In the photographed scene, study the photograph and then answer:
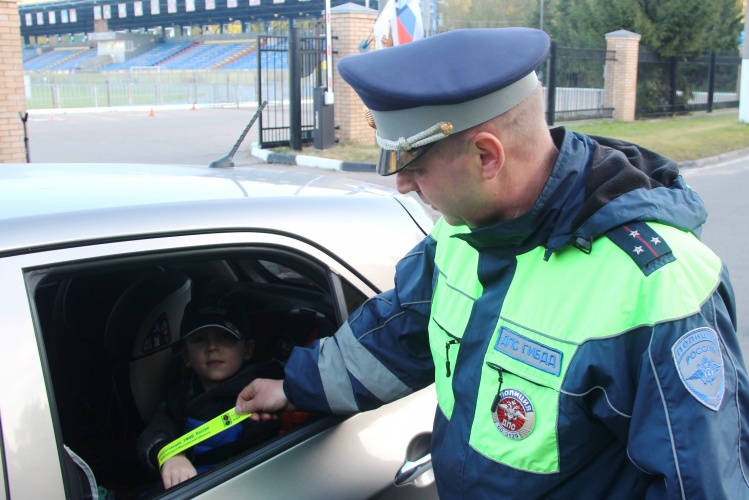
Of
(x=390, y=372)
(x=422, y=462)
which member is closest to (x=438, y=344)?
(x=390, y=372)

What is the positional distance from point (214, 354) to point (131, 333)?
1.52 feet

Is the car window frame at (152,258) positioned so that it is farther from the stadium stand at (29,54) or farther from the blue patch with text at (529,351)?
the stadium stand at (29,54)

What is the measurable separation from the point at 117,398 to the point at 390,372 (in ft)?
3.89

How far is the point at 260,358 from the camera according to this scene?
2.47 m

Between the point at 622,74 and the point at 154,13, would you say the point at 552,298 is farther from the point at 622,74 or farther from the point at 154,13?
the point at 154,13

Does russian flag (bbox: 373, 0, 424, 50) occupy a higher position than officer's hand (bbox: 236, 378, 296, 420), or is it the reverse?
russian flag (bbox: 373, 0, 424, 50)

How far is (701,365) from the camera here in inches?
46.8

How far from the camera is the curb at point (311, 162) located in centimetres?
1238

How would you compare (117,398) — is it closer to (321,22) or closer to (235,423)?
(235,423)

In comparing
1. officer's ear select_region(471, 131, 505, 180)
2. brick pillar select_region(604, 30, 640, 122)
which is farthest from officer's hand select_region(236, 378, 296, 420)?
brick pillar select_region(604, 30, 640, 122)

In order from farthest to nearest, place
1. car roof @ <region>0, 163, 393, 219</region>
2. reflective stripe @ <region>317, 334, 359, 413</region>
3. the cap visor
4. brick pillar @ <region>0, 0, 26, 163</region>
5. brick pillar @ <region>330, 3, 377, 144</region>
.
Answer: brick pillar @ <region>330, 3, 377, 144</region> < brick pillar @ <region>0, 0, 26, 163</region> < reflective stripe @ <region>317, 334, 359, 413</region> < car roof @ <region>0, 163, 393, 219</region> < the cap visor

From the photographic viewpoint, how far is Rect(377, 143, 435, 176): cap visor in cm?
141

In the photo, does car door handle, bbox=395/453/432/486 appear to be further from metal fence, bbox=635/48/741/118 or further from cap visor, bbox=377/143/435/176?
metal fence, bbox=635/48/741/118

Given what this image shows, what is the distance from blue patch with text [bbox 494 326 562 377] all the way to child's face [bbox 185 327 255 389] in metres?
1.12
